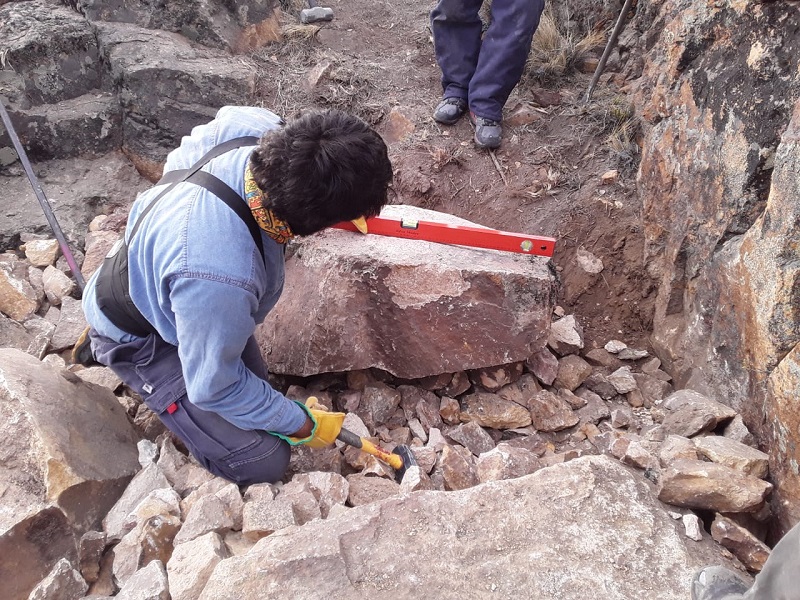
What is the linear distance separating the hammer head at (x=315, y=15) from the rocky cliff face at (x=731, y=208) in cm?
256

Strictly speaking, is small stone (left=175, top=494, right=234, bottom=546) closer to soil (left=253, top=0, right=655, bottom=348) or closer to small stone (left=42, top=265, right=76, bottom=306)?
small stone (left=42, top=265, right=76, bottom=306)

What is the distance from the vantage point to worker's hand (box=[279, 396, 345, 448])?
2092mm

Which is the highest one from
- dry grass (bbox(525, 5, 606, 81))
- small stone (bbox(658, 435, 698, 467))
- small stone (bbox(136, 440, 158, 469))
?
dry grass (bbox(525, 5, 606, 81))

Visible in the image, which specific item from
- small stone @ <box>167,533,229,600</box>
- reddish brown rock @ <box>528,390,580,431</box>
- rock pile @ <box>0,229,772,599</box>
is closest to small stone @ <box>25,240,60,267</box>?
rock pile @ <box>0,229,772,599</box>

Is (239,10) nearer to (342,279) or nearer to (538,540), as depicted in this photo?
(342,279)

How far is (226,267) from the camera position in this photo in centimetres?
164

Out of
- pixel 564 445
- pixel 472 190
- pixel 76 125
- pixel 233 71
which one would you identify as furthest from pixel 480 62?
pixel 76 125

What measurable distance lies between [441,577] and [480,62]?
283 cm

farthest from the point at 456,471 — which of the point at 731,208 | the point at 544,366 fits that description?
the point at 731,208

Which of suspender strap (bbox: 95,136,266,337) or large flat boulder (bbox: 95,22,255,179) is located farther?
large flat boulder (bbox: 95,22,255,179)

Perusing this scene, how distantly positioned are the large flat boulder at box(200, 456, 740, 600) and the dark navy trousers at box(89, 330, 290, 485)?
0.52 meters

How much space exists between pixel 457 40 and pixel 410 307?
1.94m

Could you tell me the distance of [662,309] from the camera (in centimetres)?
277

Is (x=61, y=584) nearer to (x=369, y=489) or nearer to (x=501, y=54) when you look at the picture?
(x=369, y=489)
